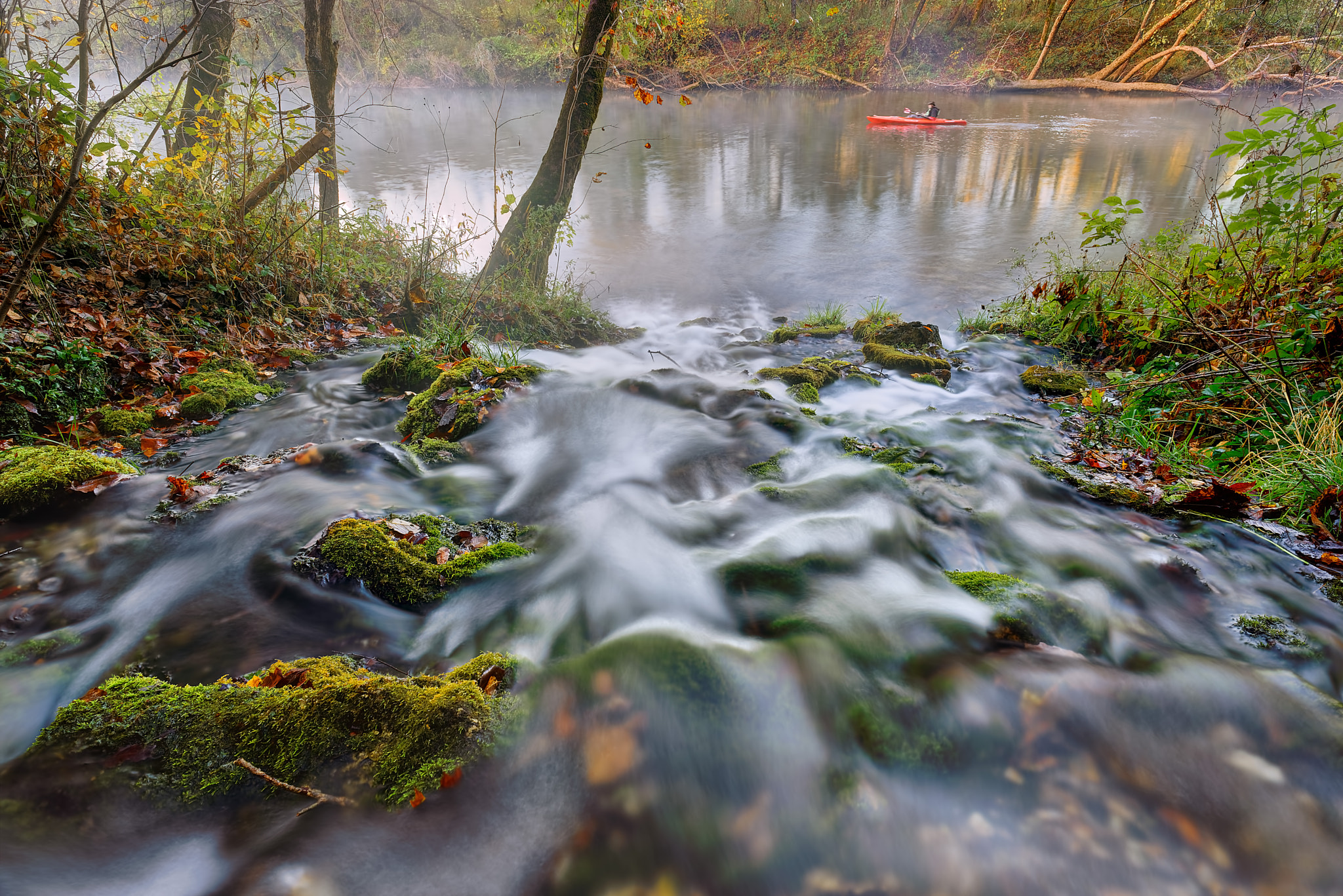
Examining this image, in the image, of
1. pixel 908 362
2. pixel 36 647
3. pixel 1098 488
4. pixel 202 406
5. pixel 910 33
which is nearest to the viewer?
pixel 36 647

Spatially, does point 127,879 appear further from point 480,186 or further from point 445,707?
point 480,186

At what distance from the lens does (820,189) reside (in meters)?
16.6

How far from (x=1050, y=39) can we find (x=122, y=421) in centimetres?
4120

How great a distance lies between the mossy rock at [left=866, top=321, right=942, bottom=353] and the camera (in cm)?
725

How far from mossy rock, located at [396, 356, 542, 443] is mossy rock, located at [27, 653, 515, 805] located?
8.09 ft

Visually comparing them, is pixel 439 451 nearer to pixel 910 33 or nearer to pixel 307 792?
pixel 307 792

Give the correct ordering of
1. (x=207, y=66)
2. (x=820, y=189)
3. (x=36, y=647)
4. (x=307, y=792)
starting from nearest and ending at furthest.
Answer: (x=307, y=792)
(x=36, y=647)
(x=207, y=66)
(x=820, y=189)

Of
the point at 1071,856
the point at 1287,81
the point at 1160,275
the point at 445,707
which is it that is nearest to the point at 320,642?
the point at 445,707

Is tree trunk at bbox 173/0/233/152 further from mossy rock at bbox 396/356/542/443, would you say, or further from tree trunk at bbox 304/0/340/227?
mossy rock at bbox 396/356/542/443

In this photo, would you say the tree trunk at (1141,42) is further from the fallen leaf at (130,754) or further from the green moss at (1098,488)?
the fallen leaf at (130,754)

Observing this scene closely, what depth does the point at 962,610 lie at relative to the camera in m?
2.50

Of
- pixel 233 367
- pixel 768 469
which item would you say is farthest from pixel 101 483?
pixel 768 469

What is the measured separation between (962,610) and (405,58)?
45.2 metres

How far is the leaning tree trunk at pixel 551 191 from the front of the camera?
7785 millimetres
